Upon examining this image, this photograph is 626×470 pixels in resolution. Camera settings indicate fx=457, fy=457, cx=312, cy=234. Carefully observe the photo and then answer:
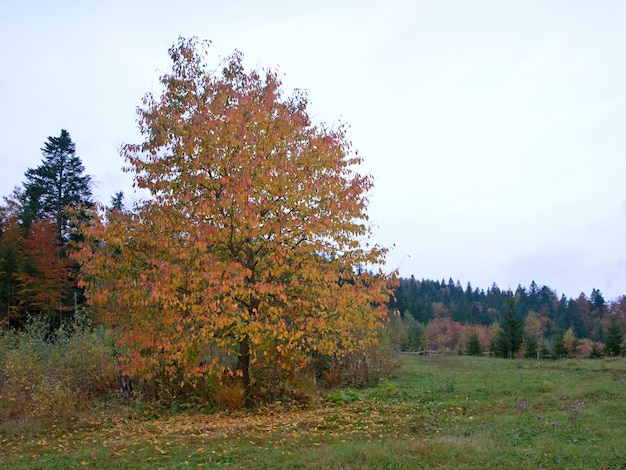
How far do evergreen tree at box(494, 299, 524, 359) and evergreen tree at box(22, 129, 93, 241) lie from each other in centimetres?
3780

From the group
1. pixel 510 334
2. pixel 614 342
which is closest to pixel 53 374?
pixel 614 342

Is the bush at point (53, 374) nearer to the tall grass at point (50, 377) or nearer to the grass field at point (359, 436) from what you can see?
the tall grass at point (50, 377)

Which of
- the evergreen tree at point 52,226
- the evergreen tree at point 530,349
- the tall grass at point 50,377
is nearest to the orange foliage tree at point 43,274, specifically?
the evergreen tree at point 52,226

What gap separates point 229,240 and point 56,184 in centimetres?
3133

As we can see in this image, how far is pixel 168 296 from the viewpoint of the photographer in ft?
26.5

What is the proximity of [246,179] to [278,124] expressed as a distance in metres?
1.99

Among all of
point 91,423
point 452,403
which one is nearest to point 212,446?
point 91,423

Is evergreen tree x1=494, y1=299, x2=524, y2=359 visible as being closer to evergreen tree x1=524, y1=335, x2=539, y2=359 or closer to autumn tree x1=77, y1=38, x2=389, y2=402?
evergreen tree x1=524, y1=335, x2=539, y2=359

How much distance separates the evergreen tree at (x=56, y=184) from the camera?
33.9 meters

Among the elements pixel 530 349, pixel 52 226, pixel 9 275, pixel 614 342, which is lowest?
pixel 530 349

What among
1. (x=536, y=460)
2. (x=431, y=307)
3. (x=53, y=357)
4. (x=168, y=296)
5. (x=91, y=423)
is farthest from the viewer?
(x=431, y=307)

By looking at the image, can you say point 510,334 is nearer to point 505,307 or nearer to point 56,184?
point 505,307

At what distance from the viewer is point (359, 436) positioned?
7008mm

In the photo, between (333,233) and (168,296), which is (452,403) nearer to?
(333,233)
